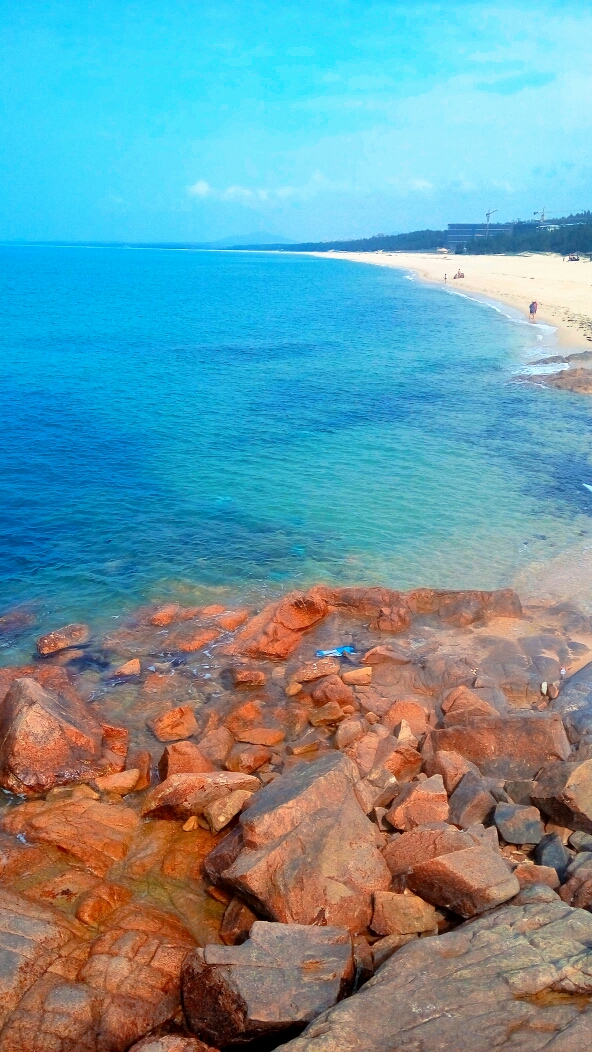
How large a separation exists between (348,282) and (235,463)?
94271 millimetres

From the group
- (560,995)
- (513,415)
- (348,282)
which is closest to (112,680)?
(560,995)

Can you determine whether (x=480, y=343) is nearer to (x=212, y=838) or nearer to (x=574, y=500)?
(x=574, y=500)

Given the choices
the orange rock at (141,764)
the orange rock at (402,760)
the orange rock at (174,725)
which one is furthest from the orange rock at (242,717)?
the orange rock at (402,760)

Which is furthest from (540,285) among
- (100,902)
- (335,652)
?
(100,902)

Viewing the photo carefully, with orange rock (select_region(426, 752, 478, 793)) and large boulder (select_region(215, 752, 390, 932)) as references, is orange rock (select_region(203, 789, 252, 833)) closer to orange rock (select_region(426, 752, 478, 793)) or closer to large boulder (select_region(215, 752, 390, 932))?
large boulder (select_region(215, 752, 390, 932))

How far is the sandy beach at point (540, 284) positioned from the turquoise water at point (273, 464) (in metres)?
4.27

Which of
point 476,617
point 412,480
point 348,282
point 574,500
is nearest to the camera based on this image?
point 476,617

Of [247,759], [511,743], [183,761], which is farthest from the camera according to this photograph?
[247,759]

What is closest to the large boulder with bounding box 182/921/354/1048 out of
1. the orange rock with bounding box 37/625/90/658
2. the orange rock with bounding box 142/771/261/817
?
the orange rock with bounding box 142/771/261/817

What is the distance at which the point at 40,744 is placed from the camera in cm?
1037

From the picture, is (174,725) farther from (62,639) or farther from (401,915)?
(401,915)

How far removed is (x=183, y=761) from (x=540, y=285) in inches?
2965

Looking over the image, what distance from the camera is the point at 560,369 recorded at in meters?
38.8

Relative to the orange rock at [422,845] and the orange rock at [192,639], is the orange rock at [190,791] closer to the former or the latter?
the orange rock at [422,845]
